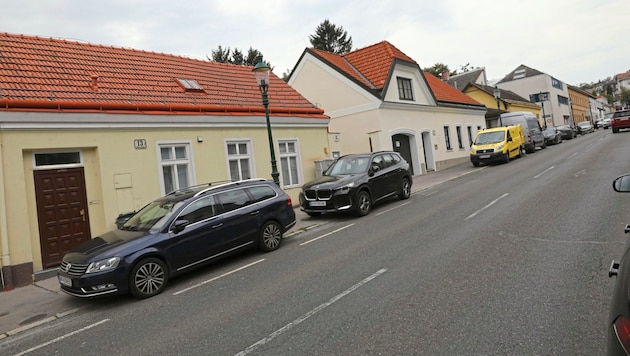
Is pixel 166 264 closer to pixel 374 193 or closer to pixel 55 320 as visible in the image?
pixel 55 320

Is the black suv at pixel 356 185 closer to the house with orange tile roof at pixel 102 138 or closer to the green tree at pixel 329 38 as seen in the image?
the house with orange tile roof at pixel 102 138

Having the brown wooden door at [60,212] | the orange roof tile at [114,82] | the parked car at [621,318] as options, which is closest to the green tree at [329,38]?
the orange roof tile at [114,82]

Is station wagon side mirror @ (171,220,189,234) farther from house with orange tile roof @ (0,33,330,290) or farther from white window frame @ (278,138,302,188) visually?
white window frame @ (278,138,302,188)

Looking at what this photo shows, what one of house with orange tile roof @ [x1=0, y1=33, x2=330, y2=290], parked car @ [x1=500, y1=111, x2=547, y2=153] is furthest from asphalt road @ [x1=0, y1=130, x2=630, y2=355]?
parked car @ [x1=500, y1=111, x2=547, y2=153]

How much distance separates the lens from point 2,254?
8.95 meters

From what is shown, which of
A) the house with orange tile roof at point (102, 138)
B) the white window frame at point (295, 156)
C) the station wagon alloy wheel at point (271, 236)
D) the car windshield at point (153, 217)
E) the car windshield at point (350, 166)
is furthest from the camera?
the white window frame at point (295, 156)

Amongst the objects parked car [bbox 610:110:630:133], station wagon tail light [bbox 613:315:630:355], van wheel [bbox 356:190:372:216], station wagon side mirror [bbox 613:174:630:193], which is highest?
parked car [bbox 610:110:630:133]

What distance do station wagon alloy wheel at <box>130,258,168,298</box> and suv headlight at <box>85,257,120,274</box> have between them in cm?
33

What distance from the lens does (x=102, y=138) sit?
11078 millimetres

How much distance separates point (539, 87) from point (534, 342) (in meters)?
71.0

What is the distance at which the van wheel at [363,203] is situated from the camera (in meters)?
12.1

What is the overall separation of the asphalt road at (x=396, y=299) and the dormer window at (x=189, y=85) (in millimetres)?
7230

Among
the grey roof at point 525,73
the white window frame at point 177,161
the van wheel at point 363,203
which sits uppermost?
the grey roof at point 525,73

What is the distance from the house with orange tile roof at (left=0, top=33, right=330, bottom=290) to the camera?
9.59 meters
